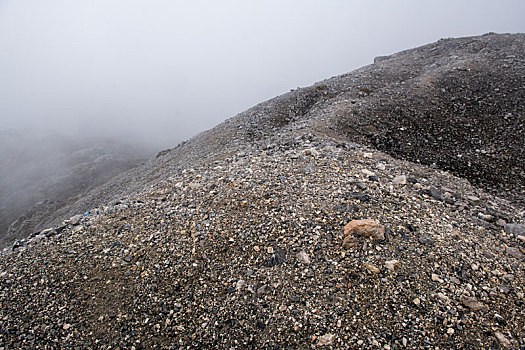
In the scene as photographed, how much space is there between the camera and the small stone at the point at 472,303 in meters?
4.11

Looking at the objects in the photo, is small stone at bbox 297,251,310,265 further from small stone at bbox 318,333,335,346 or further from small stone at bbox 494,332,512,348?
small stone at bbox 494,332,512,348

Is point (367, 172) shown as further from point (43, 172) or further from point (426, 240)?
point (43, 172)

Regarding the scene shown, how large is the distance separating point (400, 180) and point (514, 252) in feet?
8.45

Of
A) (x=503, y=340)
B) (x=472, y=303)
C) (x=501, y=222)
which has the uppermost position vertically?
(x=472, y=303)

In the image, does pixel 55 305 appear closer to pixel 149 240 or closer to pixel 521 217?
pixel 149 240

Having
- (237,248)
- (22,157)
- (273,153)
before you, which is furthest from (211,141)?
(22,157)

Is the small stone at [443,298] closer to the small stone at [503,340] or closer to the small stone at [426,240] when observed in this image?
the small stone at [503,340]

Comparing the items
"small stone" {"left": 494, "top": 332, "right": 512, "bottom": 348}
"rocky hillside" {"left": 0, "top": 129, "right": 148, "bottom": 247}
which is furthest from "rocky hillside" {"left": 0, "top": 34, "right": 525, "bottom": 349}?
"rocky hillside" {"left": 0, "top": 129, "right": 148, "bottom": 247}

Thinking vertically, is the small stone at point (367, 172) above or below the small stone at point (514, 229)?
above

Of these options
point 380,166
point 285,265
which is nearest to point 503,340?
point 285,265

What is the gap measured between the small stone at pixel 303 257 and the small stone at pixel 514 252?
12.4 feet

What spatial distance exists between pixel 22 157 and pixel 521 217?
217 feet

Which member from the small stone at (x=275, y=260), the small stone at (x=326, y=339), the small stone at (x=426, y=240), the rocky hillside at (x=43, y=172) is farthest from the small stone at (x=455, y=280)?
the rocky hillside at (x=43, y=172)

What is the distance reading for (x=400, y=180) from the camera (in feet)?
23.1
